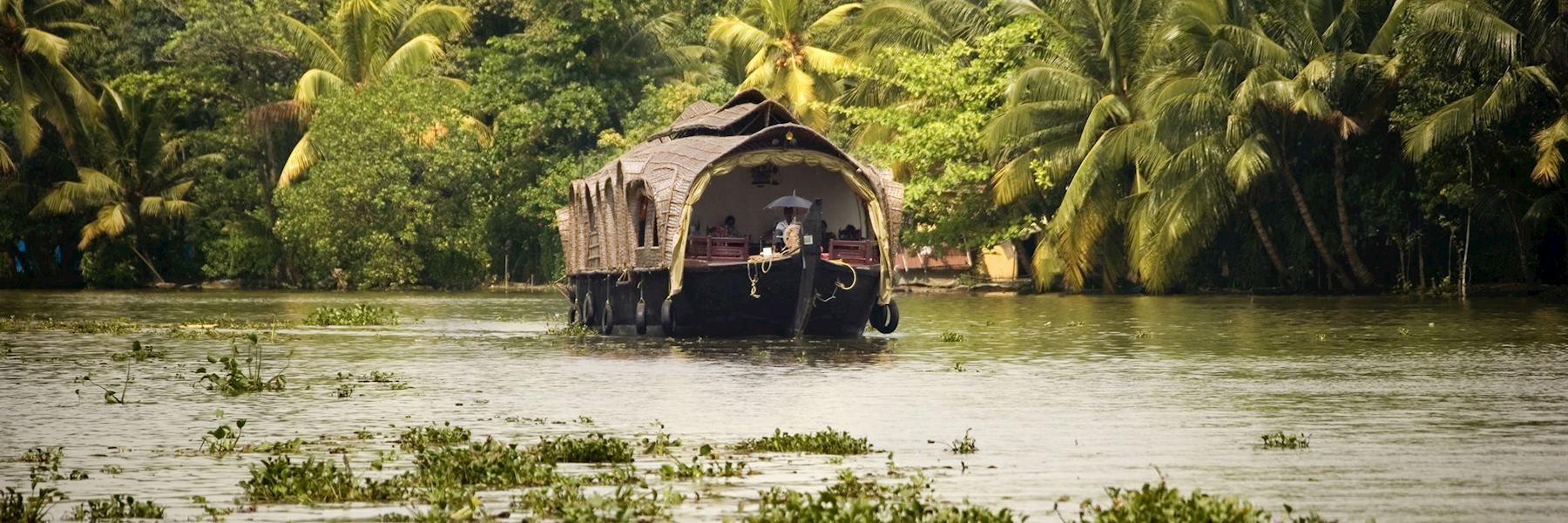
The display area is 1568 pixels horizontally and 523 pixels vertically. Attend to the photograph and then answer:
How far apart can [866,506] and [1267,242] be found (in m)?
39.3

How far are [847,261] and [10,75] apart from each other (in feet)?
86.8

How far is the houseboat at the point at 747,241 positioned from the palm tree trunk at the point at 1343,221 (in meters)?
16.0

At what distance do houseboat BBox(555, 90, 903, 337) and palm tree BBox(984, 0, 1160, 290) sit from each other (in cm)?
1541

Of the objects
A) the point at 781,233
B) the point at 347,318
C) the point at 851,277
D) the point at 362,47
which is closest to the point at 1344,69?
the point at 781,233

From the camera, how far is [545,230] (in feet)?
206

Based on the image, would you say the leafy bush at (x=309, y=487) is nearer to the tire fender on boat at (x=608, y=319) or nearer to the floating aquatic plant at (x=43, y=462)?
the floating aquatic plant at (x=43, y=462)

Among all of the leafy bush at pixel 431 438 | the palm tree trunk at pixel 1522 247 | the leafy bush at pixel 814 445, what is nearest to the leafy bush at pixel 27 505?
the leafy bush at pixel 431 438

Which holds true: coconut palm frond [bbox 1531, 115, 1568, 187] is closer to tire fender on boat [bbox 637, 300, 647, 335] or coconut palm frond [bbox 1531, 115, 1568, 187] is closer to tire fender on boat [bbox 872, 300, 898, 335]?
tire fender on boat [bbox 872, 300, 898, 335]

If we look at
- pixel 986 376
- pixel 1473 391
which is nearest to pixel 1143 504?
pixel 1473 391

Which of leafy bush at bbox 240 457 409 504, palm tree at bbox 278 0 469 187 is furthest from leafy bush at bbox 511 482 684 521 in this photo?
palm tree at bbox 278 0 469 187

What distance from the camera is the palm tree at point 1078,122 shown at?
47688 mm

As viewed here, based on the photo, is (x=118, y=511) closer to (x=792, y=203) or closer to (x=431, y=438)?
(x=431, y=438)

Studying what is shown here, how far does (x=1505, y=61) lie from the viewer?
123 ft

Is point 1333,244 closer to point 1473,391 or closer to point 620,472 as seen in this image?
point 1473,391
